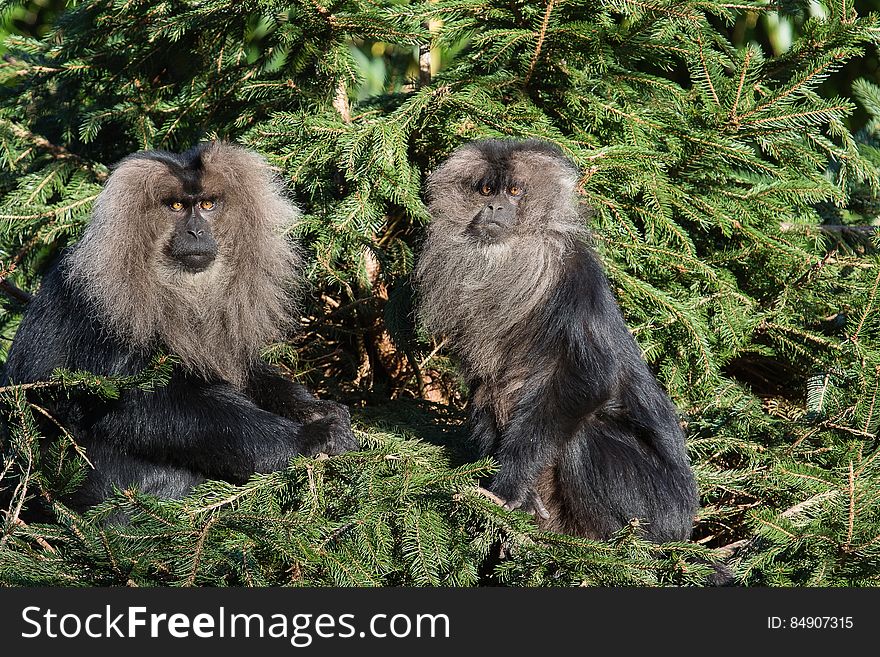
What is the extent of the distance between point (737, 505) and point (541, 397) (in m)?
0.95

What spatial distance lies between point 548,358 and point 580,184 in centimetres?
73

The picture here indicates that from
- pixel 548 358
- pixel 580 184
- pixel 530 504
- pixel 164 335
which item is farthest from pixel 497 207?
pixel 164 335

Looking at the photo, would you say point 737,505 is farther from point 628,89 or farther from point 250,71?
point 250,71

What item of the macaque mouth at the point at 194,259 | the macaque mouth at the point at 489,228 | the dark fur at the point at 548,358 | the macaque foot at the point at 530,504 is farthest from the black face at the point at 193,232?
the macaque foot at the point at 530,504

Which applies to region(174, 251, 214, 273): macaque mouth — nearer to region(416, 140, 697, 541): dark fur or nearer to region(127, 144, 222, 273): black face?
region(127, 144, 222, 273): black face

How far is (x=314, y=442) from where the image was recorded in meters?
3.18

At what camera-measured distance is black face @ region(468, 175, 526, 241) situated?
3.25 meters

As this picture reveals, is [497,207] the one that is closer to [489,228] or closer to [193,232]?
[489,228]

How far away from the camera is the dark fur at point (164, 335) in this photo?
3.08 metres

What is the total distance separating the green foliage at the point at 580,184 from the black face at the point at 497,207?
0.24 m

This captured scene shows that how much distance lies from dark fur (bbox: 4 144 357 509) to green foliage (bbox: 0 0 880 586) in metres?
0.28

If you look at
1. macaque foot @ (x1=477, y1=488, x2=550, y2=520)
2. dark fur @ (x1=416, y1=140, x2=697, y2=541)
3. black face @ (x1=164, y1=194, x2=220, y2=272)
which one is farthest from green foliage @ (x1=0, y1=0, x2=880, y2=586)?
black face @ (x1=164, y1=194, x2=220, y2=272)

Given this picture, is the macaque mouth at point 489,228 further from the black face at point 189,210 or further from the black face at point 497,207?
the black face at point 189,210

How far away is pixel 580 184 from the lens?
11.4 ft
